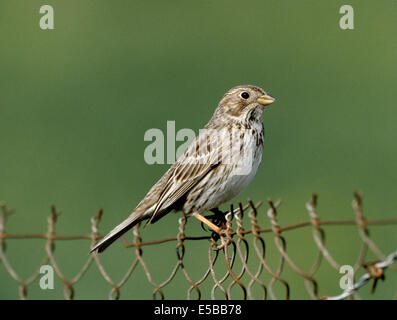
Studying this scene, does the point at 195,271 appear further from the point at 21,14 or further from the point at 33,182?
the point at 21,14

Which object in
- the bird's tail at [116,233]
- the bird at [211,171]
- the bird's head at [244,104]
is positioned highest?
the bird's head at [244,104]

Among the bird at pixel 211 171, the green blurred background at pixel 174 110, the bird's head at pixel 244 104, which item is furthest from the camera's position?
the green blurred background at pixel 174 110

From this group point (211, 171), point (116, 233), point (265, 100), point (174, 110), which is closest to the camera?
point (116, 233)

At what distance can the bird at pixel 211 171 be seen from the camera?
654cm

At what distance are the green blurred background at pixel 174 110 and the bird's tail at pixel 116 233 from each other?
1.36 m

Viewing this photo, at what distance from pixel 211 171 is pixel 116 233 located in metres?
0.95

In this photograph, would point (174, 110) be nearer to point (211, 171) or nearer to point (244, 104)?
point (244, 104)

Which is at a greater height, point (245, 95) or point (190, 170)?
point (245, 95)

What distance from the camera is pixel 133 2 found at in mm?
18344

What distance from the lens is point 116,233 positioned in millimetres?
6066

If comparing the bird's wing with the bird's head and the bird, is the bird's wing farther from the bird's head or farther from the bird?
the bird's head

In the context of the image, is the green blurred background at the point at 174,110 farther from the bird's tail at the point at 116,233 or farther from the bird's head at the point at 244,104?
the bird's head at the point at 244,104

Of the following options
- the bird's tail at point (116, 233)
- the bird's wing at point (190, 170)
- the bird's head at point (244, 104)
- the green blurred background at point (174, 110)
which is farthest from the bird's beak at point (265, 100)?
the green blurred background at point (174, 110)

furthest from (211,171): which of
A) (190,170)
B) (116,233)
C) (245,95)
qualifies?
(116,233)
